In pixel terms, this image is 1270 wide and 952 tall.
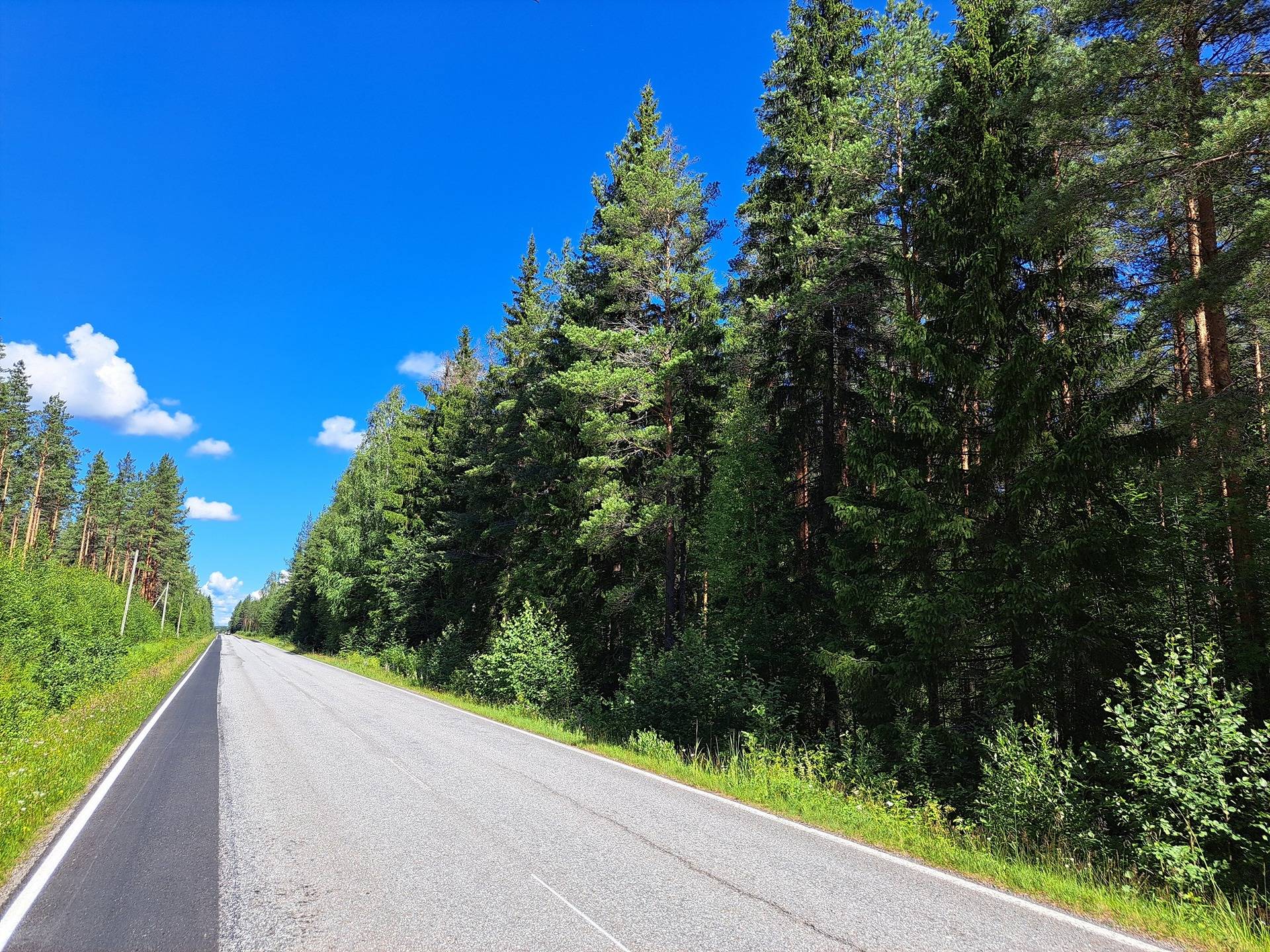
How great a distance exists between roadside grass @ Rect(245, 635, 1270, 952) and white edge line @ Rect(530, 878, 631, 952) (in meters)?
3.30

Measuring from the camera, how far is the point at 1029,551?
8844 mm

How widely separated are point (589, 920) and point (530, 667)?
47.2 ft

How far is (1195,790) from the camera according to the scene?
18.8 feet

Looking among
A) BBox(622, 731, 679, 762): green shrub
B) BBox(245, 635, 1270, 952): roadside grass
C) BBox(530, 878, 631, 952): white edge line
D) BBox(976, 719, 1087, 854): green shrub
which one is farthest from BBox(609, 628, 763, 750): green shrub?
BBox(530, 878, 631, 952): white edge line

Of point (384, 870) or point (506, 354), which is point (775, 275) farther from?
point (506, 354)

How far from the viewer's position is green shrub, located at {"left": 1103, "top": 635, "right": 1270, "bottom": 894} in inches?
217

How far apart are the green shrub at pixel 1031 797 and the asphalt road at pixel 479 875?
250 cm

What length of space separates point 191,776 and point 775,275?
583 inches

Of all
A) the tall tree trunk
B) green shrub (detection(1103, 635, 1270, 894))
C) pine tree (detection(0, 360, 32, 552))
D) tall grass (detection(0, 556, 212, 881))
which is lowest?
tall grass (detection(0, 556, 212, 881))

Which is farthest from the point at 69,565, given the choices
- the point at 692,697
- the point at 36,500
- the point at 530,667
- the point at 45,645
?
the point at 692,697

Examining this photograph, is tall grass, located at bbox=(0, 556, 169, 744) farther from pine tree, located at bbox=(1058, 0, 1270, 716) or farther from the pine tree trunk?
the pine tree trunk

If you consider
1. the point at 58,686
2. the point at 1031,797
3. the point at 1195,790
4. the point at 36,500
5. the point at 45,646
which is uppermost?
the point at 36,500

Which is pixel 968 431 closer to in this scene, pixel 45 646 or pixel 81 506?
pixel 45 646

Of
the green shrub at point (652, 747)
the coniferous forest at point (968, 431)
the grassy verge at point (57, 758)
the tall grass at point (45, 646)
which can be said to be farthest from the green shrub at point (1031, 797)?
the tall grass at point (45, 646)
